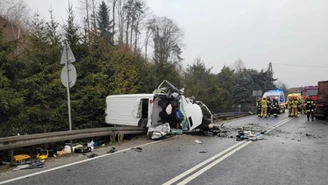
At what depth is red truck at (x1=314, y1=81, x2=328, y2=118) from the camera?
18.7 meters

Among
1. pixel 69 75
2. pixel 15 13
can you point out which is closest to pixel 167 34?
pixel 15 13

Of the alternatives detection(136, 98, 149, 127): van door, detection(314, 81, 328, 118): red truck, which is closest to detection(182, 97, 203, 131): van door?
detection(136, 98, 149, 127): van door

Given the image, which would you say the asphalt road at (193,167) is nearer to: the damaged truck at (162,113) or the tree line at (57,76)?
the damaged truck at (162,113)

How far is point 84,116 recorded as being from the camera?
12.2 m

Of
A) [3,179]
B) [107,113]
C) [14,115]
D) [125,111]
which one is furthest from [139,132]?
[3,179]

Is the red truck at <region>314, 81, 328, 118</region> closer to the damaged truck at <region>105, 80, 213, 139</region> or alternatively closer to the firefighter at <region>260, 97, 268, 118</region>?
the firefighter at <region>260, 97, 268, 118</region>

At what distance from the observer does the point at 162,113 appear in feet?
32.9

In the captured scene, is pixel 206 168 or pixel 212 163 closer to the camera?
pixel 206 168

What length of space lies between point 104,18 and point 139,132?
26322mm

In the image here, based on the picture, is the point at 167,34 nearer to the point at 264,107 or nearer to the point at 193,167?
the point at 264,107

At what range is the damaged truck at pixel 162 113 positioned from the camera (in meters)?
10.0

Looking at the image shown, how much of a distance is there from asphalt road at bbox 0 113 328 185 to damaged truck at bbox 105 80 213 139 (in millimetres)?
2054

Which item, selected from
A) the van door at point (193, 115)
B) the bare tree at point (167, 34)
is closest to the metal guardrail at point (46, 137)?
the van door at point (193, 115)

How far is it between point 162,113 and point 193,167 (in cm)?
452
